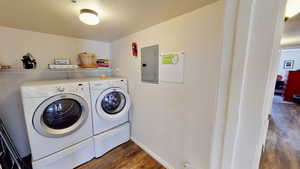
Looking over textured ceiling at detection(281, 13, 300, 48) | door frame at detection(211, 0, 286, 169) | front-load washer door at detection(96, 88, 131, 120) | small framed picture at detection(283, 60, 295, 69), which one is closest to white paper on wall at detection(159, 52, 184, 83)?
front-load washer door at detection(96, 88, 131, 120)

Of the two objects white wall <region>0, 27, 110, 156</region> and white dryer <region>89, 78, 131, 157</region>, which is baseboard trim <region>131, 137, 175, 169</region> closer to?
white dryer <region>89, 78, 131, 157</region>

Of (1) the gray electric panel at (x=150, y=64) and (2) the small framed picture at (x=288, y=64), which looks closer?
(1) the gray electric panel at (x=150, y=64)

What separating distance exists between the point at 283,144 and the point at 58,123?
11.6ft

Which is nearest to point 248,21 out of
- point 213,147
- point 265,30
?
point 265,30

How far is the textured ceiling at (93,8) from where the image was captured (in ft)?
3.19

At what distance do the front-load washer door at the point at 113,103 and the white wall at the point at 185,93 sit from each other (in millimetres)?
214

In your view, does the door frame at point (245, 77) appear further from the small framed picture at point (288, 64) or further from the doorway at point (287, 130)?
the small framed picture at point (288, 64)

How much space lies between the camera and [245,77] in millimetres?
303

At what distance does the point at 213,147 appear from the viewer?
0.37 m

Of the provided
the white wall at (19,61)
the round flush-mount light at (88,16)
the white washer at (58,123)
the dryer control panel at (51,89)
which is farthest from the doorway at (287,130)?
the white wall at (19,61)

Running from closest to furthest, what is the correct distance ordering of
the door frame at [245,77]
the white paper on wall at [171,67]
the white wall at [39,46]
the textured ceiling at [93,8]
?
the door frame at [245,77], the textured ceiling at [93,8], the white paper on wall at [171,67], the white wall at [39,46]

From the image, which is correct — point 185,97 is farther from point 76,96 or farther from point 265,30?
point 76,96

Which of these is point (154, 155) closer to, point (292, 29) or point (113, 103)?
point (113, 103)

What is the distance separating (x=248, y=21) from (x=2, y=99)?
8.36ft
